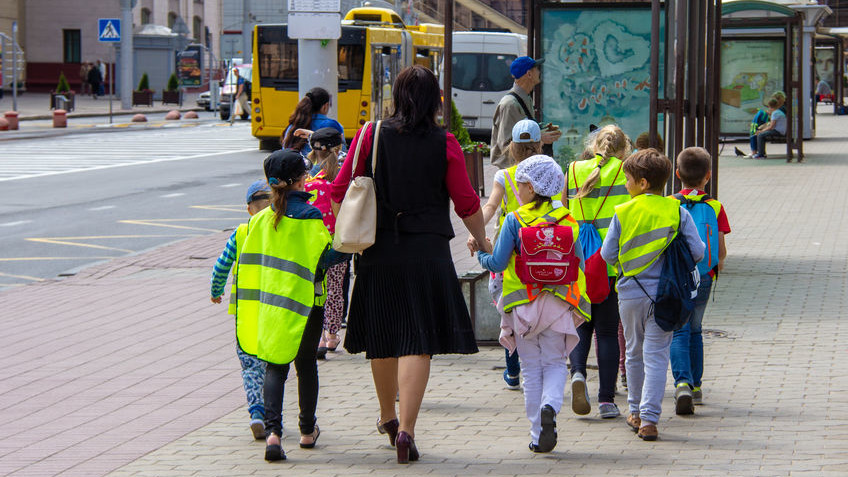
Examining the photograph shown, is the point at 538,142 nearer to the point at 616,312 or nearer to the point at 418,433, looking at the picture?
the point at 616,312

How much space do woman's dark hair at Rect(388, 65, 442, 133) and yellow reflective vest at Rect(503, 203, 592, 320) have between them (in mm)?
614

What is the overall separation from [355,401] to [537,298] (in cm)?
150

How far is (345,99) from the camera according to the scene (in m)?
29.2

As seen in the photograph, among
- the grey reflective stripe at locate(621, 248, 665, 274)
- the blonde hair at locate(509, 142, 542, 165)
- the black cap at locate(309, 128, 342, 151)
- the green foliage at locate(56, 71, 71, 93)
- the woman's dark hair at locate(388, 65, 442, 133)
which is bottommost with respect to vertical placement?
the grey reflective stripe at locate(621, 248, 665, 274)

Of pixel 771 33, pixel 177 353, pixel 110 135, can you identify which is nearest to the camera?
pixel 177 353

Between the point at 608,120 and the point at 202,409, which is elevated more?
the point at 608,120

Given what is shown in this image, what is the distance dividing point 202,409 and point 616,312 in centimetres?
222

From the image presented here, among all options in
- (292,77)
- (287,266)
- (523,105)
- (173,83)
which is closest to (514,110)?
(523,105)

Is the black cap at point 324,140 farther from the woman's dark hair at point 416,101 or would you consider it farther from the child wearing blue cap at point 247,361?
the woman's dark hair at point 416,101

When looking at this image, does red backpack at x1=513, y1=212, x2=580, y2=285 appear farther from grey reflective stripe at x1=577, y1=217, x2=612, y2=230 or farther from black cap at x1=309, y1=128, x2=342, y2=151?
black cap at x1=309, y1=128, x2=342, y2=151

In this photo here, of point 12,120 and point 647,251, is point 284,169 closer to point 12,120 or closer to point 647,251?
point 647,251

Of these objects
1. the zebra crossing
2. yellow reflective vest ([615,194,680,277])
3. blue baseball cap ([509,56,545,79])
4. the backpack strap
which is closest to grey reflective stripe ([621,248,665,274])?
yellow reflective vest ([615,194,680,277])

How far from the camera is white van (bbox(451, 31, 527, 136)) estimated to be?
106 ft

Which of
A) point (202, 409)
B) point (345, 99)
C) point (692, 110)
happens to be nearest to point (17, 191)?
point (345, 99)
